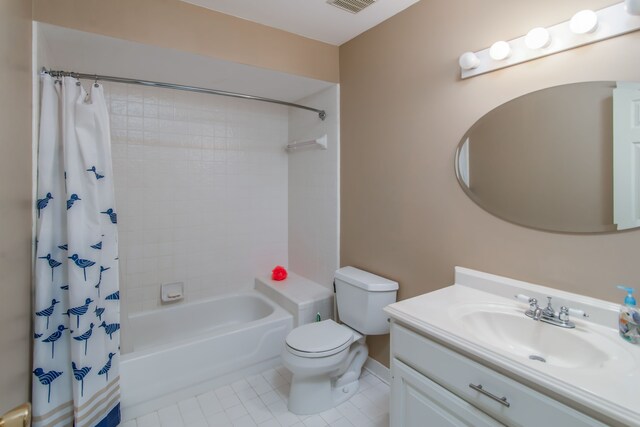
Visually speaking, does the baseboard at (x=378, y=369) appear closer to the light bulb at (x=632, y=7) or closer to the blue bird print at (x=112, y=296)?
the blue bird print at (x=112, y=296)

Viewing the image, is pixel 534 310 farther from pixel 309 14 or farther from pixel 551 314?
pixel 309 14

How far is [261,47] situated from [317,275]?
5.96 ft

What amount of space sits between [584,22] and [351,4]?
118 cm

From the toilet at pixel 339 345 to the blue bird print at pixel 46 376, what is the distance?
114 cm

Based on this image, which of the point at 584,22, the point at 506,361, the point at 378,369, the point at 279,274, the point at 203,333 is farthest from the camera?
the point at 279,274

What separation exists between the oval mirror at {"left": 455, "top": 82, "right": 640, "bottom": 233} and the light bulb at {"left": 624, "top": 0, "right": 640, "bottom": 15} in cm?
22

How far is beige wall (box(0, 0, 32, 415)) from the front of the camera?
1.10m

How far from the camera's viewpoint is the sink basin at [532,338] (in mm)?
1111

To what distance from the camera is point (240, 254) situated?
3.00 m

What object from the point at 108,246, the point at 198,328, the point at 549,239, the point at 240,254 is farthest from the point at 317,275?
the point at 549,239

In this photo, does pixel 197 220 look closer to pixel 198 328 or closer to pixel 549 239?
pixel 198 328

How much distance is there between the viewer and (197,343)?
6.66 ft

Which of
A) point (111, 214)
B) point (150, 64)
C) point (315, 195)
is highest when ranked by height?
point (150, 64)

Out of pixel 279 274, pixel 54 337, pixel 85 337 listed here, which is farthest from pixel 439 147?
pixel 54 337
